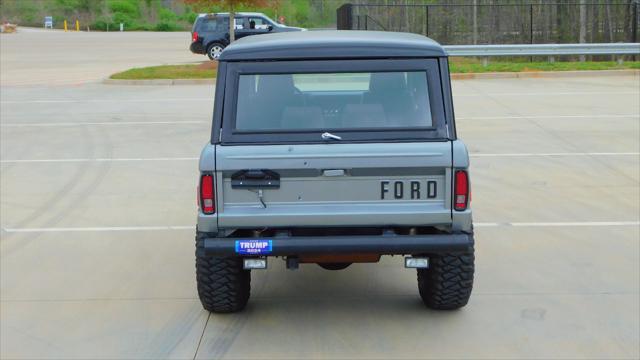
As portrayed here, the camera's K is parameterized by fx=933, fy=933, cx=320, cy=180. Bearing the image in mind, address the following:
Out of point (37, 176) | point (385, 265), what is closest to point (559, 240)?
point (385, 265)

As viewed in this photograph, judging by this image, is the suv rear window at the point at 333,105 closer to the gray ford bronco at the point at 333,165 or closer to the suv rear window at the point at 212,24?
the gray ford bronco at the point at 333,165

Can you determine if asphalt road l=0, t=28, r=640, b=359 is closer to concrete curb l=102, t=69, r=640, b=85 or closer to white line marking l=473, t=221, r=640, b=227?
white line marking l=473, t=221, r=640, b=227

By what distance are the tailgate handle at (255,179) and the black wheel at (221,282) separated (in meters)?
0.49

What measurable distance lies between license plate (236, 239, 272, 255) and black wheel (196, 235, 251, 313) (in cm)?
30

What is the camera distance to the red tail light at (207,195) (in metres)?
5.64

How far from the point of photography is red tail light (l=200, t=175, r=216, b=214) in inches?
222

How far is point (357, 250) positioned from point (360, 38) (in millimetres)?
1421

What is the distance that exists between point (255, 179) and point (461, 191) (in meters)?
1.25

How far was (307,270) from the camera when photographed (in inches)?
296

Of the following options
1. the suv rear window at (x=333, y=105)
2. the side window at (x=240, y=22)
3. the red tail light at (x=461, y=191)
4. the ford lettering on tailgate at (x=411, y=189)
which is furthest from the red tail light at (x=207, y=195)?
the side window at (x=240, y=22)

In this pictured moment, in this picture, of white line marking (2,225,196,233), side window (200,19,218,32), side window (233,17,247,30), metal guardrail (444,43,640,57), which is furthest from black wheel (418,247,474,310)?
side window (233,17,247,30)

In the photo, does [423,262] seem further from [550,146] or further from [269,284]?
[550,146]

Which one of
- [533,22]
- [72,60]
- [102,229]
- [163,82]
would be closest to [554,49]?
[533,22]

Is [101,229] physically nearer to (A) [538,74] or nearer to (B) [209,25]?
(A) [538,74]
